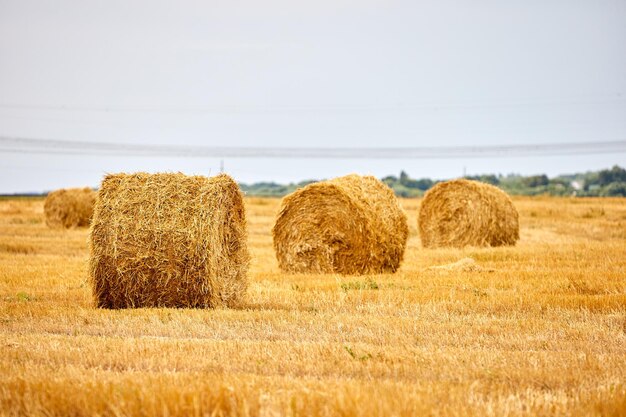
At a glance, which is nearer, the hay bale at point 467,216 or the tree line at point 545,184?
the hay bale at point 467,216

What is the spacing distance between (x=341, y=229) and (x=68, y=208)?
1896 cm

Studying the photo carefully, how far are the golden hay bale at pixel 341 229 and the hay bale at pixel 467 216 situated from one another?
7.17 meters

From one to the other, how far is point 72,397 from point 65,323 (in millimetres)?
4419

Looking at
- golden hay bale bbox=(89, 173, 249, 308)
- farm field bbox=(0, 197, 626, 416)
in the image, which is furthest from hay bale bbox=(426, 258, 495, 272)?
golden hay bale bbox=(89, 173, 249, 308)

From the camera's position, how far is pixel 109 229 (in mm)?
11727

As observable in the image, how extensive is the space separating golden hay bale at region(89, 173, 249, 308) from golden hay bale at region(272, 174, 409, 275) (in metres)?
5.38

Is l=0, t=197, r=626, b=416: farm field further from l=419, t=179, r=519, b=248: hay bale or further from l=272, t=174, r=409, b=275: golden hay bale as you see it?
l=419, t=179, r=519, b=248: hay bale

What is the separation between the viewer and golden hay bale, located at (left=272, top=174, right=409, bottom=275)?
16.9 meters

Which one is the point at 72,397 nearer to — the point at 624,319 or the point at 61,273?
the point at 624,319

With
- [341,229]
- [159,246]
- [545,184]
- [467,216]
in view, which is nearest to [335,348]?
[159,246]

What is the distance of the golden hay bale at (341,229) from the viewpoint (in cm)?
1692

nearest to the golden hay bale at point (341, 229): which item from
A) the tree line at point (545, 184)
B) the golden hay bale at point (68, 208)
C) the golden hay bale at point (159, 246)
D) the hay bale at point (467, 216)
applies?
the golden hay bale at point (159, 246)

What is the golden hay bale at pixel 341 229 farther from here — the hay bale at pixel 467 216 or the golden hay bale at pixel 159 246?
the hay bale at pixel 467 216

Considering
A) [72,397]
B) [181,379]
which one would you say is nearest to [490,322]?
[181,379]
